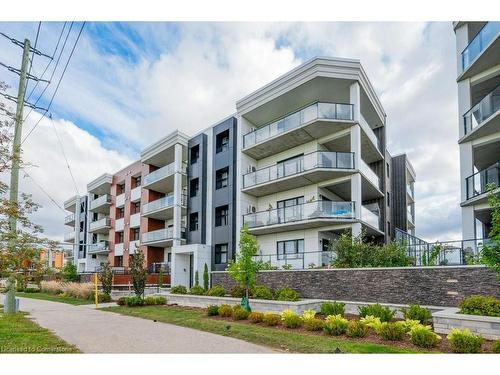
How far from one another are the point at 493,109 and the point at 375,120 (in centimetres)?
883

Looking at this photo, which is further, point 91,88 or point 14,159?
point 91,88

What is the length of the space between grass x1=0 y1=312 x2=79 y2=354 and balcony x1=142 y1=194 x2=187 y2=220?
18065 mm

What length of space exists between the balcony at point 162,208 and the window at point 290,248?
31.4 feet

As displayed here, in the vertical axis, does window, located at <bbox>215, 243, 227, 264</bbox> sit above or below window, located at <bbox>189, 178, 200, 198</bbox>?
below

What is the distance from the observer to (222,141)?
86.9ft

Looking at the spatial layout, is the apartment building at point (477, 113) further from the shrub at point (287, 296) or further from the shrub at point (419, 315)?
the shrub at point (287, 296)

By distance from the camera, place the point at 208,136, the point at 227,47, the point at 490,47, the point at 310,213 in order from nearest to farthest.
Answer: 1. the point at 227,47
2. the point at 490,47
3. the point at 310,213
4. the point at 208,136

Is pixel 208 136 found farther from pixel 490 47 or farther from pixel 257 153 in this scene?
pixel 490 47

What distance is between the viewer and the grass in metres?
7.82

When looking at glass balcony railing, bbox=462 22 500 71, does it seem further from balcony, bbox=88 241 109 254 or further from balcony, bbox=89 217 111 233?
balcony, bbox=88 241 109 254

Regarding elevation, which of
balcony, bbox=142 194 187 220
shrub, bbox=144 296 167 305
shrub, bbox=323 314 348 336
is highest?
balcony, bbox=142 194 187 220

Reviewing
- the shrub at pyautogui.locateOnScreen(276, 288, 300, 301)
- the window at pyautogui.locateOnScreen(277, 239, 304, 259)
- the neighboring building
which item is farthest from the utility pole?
the window at pyautogui.locateOnScreen(277, 239, 304, 259)

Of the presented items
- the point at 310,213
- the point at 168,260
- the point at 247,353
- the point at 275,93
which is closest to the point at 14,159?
the point at 247,353

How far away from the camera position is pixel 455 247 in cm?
1435
